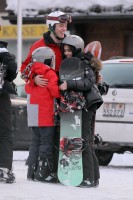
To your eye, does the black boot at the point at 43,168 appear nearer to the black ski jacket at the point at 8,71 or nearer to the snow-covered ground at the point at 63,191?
the snow-covered ground at the point at 63,191

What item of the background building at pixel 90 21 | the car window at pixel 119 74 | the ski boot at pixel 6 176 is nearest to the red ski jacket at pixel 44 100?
the ski boot at pixel 6 176

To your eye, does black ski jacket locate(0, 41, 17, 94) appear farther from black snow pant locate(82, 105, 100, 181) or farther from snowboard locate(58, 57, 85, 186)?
black snow pant locate(82, 105, 100, 181)

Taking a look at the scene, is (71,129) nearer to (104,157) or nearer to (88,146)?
(88,146)

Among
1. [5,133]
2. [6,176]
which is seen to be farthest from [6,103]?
[6,176]

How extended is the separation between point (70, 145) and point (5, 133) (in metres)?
0.66

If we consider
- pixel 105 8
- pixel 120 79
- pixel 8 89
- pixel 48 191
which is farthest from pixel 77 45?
pixel 105 8

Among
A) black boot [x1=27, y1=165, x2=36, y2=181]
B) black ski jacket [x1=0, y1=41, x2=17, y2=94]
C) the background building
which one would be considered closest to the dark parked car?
black boot [x1=27, y1=165, x2=36, y2=181]

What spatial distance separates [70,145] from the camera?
9688 mm

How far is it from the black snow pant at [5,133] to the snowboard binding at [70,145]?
1.76 feet

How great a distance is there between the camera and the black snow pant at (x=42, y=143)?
9789 mm

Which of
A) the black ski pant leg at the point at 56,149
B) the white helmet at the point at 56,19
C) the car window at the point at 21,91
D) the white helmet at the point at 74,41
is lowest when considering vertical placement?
the car window at the point at 21,91

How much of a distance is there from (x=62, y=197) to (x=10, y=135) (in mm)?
1241

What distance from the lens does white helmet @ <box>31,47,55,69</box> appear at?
9.80 metres

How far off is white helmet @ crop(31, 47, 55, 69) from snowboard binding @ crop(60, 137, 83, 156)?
0.80 meters
